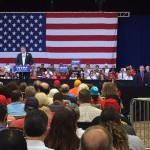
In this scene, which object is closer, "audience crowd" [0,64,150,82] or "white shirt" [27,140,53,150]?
"white shirt" [27,140,53,150]

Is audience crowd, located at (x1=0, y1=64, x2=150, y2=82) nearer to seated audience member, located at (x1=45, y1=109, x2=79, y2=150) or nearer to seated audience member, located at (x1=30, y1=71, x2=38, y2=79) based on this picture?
seated audience member, located at (x1=30, y1=71, x2=38, y2=79)

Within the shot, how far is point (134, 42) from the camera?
2612 cm

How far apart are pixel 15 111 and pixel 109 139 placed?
12.0 ft

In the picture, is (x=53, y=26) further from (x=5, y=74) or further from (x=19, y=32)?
(x=5, y=74)

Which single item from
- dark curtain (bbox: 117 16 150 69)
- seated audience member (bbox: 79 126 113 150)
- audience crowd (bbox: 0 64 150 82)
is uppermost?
dark curtain (bbox: 117 16 150 69)

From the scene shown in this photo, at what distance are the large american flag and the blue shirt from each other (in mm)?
18124

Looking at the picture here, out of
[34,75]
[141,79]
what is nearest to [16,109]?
[141,79]

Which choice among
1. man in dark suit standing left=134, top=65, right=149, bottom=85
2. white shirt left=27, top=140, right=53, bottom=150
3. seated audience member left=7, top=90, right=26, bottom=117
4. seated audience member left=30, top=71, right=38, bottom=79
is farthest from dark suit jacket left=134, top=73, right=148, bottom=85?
white shirt left=27, top=140, right=53, bottom=150

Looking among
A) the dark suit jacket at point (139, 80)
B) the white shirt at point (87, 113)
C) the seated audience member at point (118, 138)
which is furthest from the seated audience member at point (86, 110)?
the dark suit jacket at point (139, 80)

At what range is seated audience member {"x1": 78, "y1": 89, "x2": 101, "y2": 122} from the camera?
6246 mm

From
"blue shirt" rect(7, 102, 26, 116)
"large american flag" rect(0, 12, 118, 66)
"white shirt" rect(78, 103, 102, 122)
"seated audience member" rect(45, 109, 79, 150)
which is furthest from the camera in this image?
"large american flag" rect(0, 12, 118, 66)

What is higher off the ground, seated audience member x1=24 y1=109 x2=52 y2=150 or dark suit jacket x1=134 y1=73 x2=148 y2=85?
dark suit jacket x1=134 y1=73 x2=148 y2=85

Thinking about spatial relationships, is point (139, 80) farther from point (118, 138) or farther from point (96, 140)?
point (96, 140)
